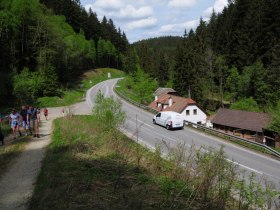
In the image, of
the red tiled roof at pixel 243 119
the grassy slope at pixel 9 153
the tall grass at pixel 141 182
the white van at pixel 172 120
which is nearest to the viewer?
the tall grass at pixel 141 182

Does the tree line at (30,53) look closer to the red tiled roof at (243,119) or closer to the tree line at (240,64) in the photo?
the tree line at (240,64)

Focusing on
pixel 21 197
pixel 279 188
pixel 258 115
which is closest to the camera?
pixel 21 197

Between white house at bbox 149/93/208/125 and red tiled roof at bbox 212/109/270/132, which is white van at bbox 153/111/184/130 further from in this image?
white house at bbox 149/93/208/125

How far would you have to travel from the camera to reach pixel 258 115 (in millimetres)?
38594

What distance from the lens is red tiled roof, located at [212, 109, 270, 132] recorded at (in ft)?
122

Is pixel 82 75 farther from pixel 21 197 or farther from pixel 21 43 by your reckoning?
pixel 21 197

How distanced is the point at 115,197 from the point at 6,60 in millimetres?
47498

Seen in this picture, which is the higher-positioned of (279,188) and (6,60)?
(6,60)

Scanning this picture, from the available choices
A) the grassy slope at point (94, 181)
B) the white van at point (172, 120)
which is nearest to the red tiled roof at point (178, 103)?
the white van at point (172, 120)

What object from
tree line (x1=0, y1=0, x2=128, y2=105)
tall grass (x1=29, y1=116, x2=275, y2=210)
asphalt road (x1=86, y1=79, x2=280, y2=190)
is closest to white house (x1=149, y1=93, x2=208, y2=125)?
asphalt road (x1=86, y1=79, x2=280, y2=190)

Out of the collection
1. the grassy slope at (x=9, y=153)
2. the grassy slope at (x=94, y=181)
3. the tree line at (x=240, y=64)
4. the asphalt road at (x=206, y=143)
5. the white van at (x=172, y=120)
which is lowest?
the asphalt road at (x=206, y=143)

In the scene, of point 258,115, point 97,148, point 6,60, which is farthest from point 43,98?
point 97,148

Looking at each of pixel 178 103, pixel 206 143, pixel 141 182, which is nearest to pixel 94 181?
pixel 141 182

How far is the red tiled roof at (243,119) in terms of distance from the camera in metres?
37.2
